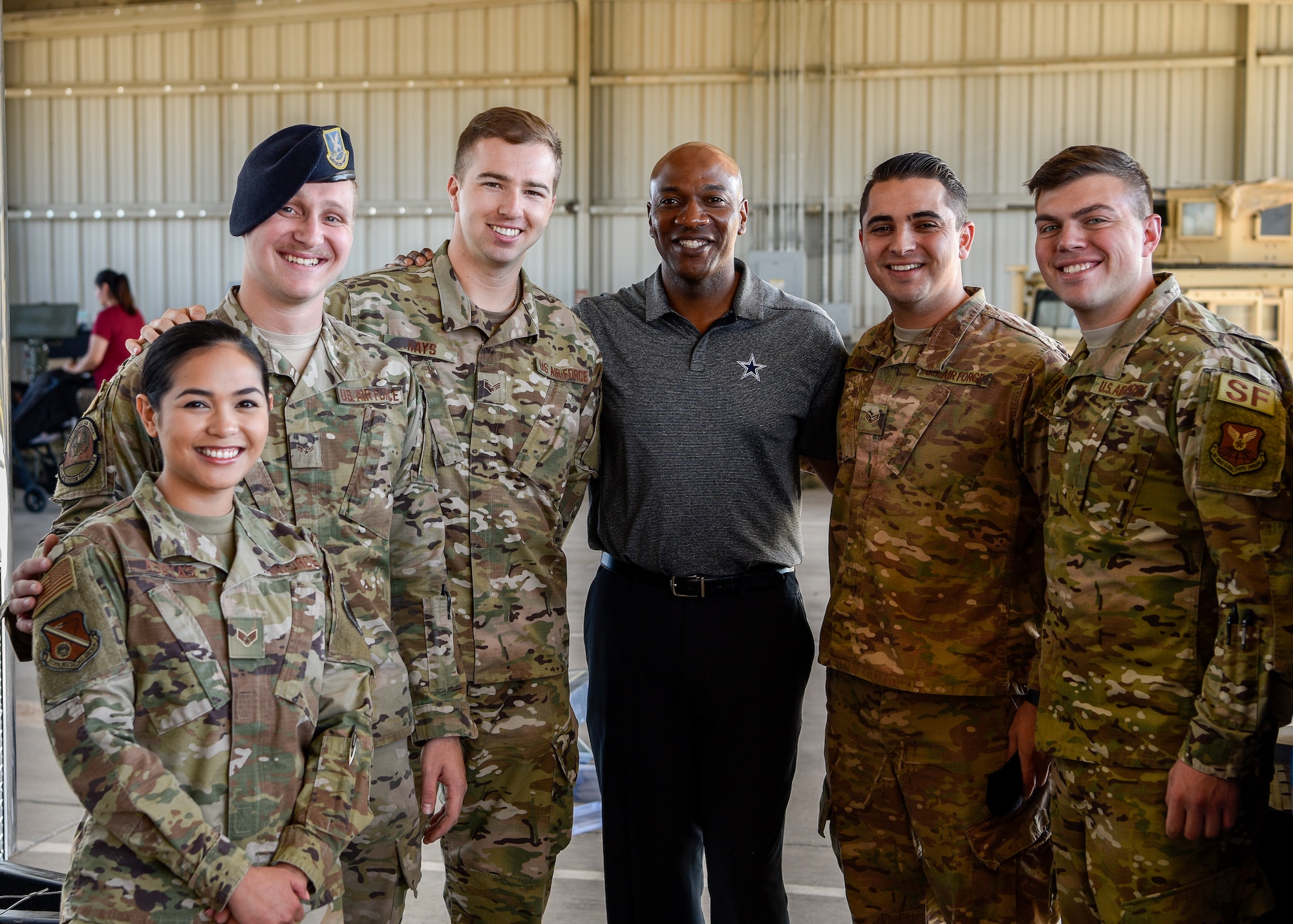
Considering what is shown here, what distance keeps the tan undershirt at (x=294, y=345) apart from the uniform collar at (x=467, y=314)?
0.38 meters

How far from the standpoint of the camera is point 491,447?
2.27 meters

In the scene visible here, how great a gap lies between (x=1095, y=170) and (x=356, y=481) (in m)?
1.47

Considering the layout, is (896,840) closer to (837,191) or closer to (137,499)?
(137,499)

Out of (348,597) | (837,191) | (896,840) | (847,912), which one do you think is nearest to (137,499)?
(348,597)

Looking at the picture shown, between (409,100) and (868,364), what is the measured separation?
514 inches

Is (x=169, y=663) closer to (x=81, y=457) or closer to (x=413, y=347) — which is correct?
(x=81, y=457)

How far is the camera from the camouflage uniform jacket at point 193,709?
148 centimetres

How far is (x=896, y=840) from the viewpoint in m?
2.36

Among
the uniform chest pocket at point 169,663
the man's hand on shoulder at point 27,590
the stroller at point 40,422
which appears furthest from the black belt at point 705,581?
the stroller at point 40,422

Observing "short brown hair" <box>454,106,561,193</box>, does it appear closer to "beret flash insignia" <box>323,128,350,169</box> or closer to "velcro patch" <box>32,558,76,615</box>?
"beret flash insignia" <box>323,128,350,169</box>

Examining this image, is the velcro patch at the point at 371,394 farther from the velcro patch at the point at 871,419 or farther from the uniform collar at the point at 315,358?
the velcro patch at the point at 871,419

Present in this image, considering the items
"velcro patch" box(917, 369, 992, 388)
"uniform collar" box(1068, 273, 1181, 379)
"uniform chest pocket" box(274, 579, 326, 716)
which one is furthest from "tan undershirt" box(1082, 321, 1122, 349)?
"uniform chest pocket" box(274, 579, 326, 716)

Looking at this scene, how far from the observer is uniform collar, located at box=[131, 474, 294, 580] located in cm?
158

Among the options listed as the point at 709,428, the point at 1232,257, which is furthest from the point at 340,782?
the point at 1232,257
